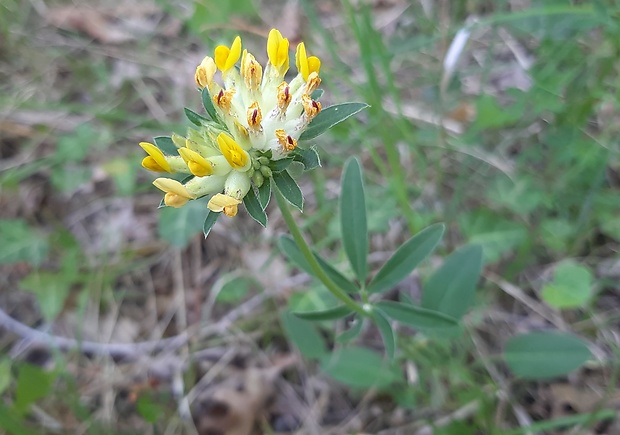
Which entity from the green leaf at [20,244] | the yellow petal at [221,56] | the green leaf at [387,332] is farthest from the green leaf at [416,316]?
the green leaf at [20,244]

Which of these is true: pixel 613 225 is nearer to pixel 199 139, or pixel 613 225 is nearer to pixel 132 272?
pixel 199 139

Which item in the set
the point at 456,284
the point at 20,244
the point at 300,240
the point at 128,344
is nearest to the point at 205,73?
the point at 300,240

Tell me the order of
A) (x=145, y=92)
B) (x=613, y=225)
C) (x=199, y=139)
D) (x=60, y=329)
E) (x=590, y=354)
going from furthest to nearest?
(x=145, y=92)
(x=60, y=329)
(x=613, y=225)
(x=590, y=354)
(x=199, y=139)

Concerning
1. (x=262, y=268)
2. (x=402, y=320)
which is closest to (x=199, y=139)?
(x=402, y=320)

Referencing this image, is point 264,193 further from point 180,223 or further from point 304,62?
point 180,223

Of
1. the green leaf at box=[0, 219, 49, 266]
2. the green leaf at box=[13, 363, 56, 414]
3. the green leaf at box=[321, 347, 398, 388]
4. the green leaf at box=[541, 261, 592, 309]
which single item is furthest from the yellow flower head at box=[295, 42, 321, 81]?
the green leaf at box=[0, 219, 49, 266]

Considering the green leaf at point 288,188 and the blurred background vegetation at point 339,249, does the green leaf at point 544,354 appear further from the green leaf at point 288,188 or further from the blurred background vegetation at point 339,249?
the green leaf at point 288,188
